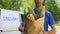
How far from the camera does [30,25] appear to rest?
1.90 meters

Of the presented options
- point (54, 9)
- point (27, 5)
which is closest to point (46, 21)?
point (54, 9)

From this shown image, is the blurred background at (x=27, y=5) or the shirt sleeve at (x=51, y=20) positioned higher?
the blurred background at (x=27, y=5)

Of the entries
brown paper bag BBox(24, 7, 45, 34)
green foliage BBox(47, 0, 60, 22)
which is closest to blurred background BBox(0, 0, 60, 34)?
green foliage BBox(47, 0, 60, 22)

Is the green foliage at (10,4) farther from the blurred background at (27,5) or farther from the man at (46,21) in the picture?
the man at (46,21)

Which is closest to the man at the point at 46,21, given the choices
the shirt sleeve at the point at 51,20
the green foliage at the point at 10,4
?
the shirt sleeve at the point at 51,20

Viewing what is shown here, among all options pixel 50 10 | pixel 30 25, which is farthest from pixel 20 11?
pixel 50 10

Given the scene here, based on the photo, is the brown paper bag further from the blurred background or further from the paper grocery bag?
the blurred background

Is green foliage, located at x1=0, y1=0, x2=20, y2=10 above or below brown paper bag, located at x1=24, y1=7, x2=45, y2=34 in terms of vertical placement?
above

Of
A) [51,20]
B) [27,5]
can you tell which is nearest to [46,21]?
[51,20]

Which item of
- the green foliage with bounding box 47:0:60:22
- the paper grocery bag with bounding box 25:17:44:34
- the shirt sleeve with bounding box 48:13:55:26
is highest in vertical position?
the green foliage with bounding box 47:0:60:22

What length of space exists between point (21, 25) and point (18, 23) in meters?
0.04

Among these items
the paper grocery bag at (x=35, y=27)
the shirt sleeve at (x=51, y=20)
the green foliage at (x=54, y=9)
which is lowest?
the paper grocery bag at (x=35, y=27)

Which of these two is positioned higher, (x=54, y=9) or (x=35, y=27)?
(x=54, y=9)

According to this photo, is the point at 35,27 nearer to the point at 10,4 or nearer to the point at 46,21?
the point at 46,21
